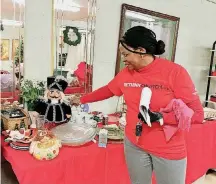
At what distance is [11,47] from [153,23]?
1414 mm

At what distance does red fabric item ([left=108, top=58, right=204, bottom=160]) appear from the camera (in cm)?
116

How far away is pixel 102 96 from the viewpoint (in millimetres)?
1527

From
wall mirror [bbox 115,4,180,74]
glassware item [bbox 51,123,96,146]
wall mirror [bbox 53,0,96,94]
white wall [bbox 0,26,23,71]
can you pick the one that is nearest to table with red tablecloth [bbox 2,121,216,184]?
glassware item [bbox 51,123,96,146]

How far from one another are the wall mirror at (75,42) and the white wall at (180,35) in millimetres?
81

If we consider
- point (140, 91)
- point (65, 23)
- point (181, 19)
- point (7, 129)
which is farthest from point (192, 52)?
point (7, 129)

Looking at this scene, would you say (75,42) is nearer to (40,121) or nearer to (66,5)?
(66,5)

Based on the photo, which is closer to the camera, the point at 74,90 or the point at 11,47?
the point at 11,47

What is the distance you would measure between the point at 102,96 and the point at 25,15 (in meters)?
0.74

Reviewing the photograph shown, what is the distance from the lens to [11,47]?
159 cm

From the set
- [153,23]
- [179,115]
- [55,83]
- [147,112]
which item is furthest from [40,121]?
[153,23]

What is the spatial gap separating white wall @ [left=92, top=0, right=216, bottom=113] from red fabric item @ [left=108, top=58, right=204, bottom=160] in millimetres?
920

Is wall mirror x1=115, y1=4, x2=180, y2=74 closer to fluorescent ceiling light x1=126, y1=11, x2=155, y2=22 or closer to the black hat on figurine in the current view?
fluorescent ceiling light x1=126, y1=11, x2=155, y2=22

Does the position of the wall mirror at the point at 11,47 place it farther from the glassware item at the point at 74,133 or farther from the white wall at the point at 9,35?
the glassware item at the point at 74,133

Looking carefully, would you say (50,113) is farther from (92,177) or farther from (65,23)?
(65,23)
